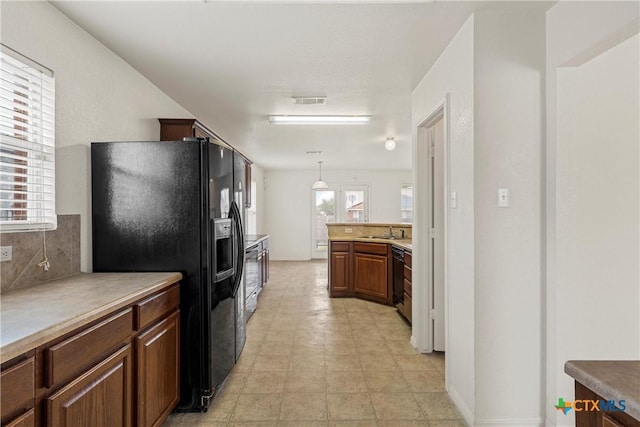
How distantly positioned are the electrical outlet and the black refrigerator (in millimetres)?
543

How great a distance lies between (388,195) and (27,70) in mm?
8310

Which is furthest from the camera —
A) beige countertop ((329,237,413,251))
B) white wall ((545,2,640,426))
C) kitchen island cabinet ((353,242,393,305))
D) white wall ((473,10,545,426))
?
kitchen island cabinet ((353,242,393,305))

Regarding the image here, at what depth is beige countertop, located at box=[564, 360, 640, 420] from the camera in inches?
27.1

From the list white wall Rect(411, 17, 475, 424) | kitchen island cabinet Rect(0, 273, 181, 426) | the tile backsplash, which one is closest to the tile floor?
white wall Rect(411, 17, 475, 424)

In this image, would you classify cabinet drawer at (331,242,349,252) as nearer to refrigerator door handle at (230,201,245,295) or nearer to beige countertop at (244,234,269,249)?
beige countertop at (244,234,269,249)

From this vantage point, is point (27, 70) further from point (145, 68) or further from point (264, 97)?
point (264, 97)

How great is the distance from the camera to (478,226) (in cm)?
196

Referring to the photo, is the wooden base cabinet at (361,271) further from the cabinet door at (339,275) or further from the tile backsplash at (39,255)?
the tile backsplash at (39,255)

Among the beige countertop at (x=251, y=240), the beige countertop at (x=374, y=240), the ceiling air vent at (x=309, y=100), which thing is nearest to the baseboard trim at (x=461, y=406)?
the beige countertop at (x=374, y=240)

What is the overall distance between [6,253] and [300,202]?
7.71 metres

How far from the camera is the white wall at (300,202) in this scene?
30.3 ft

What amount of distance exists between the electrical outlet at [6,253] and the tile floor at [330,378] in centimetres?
131

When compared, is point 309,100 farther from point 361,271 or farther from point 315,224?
point 315,224

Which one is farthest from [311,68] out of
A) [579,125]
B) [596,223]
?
[596,223]
